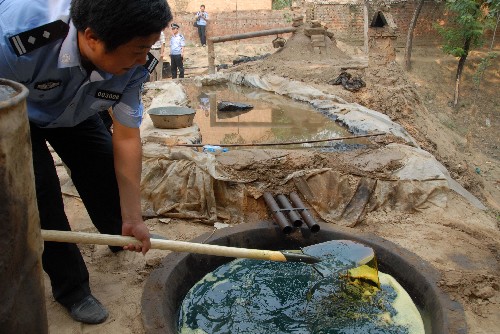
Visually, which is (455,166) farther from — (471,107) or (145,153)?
(471,107)

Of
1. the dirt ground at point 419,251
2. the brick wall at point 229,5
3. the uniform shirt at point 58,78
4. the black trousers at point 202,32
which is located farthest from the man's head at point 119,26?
the brick wall at point 229,5

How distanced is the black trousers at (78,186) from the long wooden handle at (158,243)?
424 millimetres

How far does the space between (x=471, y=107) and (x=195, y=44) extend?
10.2 meters

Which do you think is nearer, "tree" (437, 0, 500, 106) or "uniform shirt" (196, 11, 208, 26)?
"tree" (437, 0, 500, 106)

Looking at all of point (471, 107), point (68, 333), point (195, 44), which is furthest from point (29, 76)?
point (195, 44)

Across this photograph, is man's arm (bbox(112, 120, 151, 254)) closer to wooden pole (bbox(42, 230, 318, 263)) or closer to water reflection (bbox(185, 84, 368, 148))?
wooden pole (bbox(42, 230, 318, 263))

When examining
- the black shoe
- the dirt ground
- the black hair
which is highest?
the black hair

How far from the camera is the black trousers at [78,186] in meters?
2.16

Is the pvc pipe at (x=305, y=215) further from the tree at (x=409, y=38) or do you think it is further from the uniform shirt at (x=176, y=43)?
the tree at (x=409, y=38)

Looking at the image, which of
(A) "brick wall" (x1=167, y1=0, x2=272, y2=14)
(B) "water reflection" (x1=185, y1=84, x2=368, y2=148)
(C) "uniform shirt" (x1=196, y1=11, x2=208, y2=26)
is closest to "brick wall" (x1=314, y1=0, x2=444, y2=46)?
(A) "brick wall" (x1=167, y1=0, x2=272, y2=14)

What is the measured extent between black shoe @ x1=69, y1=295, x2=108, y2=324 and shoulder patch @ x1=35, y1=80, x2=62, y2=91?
117cm

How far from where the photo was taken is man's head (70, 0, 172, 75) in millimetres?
1549

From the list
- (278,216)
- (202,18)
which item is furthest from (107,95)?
(202,18)

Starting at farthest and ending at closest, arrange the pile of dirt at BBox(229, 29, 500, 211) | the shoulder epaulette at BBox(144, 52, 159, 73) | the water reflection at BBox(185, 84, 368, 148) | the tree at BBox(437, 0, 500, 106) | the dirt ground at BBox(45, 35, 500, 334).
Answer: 1. the tree at BBox(437, 0, 500, 106)
2. the pile of dirt at BBox(229, 29, 500, 211)
3. the water reflection at BBox(185, 84, 368, 148)
4. the dirt ground at BBox(45, 35, 500, 334)
5. the shoulder epaulette at BBox(144, 52, 159, 73)
